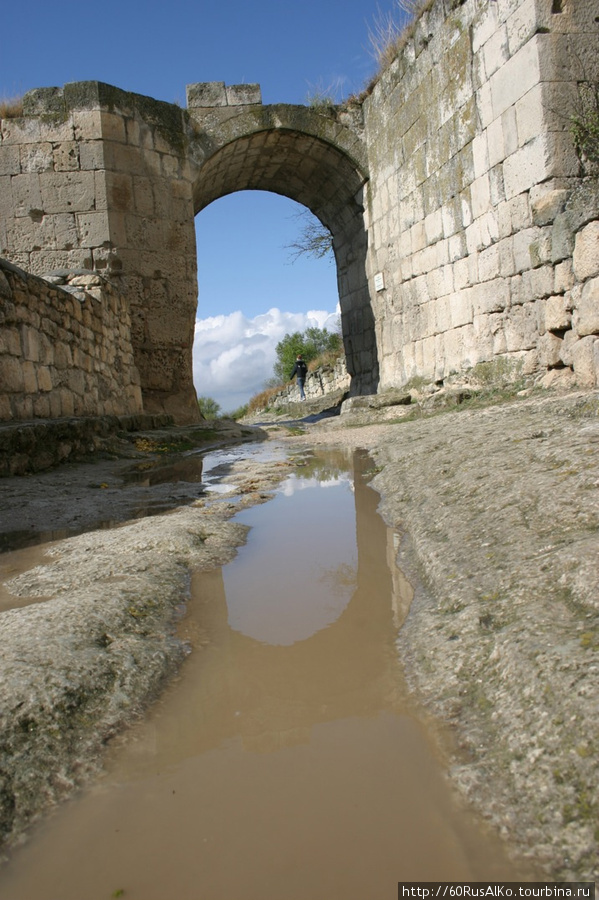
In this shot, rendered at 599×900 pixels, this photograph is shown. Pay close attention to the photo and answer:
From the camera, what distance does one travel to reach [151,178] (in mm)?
10414

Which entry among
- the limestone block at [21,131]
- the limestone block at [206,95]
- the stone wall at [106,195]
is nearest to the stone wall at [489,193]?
the limestone block at [206,95]

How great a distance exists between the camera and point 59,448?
5.67 meters

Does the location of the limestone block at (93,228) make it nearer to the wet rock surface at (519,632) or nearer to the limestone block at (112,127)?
the limestone block at (112,127)

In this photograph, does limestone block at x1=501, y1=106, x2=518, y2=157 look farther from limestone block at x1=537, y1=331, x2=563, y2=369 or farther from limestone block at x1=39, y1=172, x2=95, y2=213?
limestone block at x1=39, y1=172, x2=95, y2=213

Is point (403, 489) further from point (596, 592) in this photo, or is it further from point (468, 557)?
point (596, 592)

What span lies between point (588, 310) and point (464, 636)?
462 cm

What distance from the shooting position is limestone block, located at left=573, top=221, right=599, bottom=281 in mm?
5414

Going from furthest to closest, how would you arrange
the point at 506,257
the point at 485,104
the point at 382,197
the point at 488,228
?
the point at 382,197
the point at 488,228
the point at 485,104
the point at 506,257

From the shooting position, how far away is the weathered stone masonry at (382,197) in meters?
6.14

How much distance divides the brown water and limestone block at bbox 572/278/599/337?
417cm

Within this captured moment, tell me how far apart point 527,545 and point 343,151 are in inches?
427

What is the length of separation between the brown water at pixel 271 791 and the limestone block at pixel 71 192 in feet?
30.9

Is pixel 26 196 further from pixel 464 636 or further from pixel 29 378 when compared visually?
pixel 464 636

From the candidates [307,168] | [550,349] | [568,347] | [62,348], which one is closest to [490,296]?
[550,349]
